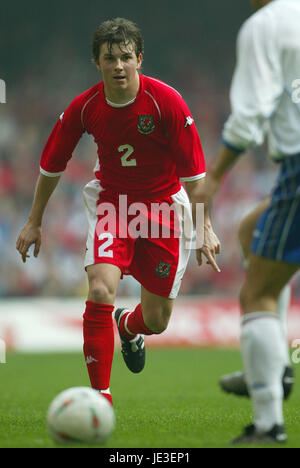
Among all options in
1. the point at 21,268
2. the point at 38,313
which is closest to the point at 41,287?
the point at 21,268

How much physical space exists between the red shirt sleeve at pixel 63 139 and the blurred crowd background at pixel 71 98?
9893 millimetres

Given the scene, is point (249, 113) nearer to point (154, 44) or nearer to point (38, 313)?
point (38, 313)

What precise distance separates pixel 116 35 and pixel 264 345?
240cm

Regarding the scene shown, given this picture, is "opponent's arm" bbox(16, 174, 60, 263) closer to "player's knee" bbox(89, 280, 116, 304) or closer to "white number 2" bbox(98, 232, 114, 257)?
"white number 2" bbox(98, 232, 114, 257)

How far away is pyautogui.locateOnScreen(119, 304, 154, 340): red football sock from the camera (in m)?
5.84


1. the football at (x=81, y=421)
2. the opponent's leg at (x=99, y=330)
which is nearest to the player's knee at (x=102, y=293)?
the opponent's leg at (x=99, y=330)

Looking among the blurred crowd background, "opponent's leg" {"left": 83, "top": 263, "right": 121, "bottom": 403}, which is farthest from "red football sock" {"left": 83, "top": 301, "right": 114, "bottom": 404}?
the blurred crowd background

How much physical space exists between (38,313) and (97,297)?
886 cm

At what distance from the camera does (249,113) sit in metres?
3.25

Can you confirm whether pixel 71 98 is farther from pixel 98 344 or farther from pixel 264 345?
pixel 264 345

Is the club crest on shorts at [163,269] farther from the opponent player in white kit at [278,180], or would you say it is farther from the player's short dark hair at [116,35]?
the opponent player in white kit at [278,180]

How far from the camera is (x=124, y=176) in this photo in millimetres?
5219

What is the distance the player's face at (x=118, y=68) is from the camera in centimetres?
487

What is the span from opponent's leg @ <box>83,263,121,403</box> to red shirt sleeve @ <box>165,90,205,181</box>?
0.91m
